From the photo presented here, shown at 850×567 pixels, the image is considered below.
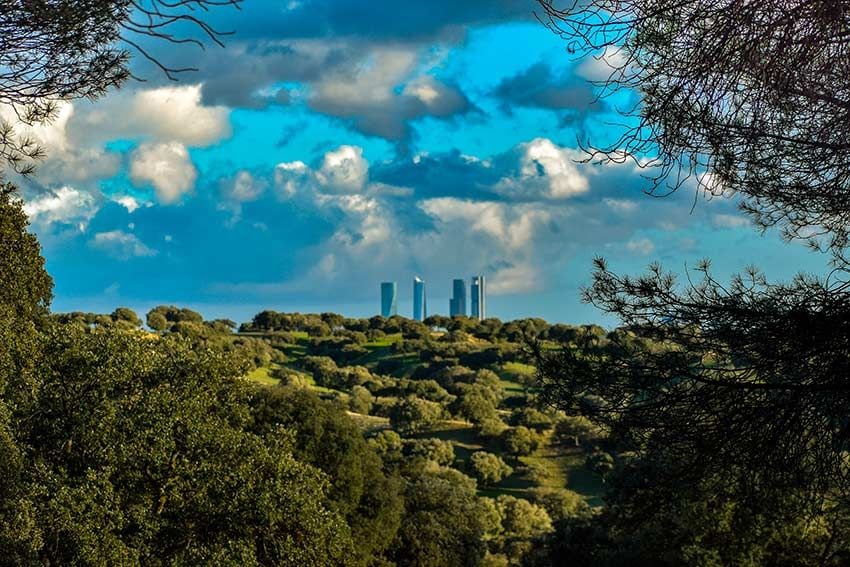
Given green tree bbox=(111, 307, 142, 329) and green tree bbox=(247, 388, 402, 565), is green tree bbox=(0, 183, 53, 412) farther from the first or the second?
green tree bbox=(111, 307, 142, 329)

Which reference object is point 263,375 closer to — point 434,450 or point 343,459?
point 434,450

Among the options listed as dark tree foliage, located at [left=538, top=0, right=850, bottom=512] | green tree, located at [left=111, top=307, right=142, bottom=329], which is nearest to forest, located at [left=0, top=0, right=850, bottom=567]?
dark tree foliage, located at [left=538, top=0, right=850, bottom=512]

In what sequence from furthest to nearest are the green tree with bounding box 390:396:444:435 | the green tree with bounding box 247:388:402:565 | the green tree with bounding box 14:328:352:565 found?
the green tree with bounding box 390:396:444:435 < the green tree with bounding box 247:388:402:565 < the green tree with bounding box 14:328:352:565

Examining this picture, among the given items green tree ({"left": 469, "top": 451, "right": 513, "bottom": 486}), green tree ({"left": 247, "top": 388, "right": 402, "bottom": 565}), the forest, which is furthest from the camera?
green tree ({"left": 469, "top": 451, "right": 513, "bottom": 486})

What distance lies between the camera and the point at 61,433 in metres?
16.1

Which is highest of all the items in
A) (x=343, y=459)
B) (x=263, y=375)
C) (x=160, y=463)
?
(x=263, y=375)

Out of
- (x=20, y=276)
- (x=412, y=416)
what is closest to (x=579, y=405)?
(x=20, y=276)

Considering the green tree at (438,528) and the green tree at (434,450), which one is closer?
the green tree at (438,528)

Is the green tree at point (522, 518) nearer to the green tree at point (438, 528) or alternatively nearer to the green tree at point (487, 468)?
the green tree at point (487, 468)

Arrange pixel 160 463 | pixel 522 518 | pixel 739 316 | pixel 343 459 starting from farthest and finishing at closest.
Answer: pixel 522 518
pixel 343 459
pixel 160 463
pixel 739 316

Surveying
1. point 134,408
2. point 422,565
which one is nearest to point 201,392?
point 134,408

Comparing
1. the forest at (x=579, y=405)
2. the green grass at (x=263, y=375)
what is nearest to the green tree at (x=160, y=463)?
the forest at (x=579, y=405)

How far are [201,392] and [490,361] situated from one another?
235ft

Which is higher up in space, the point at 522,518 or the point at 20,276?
the point at 20,276
